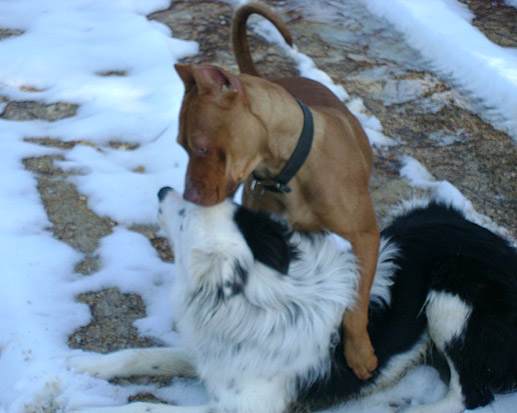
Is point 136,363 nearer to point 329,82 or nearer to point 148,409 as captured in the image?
point 148,409

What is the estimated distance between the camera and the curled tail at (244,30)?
137 inches

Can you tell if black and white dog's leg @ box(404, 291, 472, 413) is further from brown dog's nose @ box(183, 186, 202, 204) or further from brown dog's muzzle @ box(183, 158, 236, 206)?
brown dog's nose @ box(183, 186, 202, 204)

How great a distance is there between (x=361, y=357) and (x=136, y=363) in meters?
0.95

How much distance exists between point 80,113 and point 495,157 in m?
2.75

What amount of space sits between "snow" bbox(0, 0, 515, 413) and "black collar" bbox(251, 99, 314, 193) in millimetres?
888

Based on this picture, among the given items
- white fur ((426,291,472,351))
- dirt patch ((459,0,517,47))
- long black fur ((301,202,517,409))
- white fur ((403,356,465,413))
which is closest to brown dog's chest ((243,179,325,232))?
long black fur ((301,202,517,409))

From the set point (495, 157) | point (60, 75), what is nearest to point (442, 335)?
point (495, 157)

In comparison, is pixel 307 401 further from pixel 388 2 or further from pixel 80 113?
pixel 388 2

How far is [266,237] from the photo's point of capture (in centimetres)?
Result: 253

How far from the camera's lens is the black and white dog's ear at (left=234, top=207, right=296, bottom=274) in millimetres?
2482

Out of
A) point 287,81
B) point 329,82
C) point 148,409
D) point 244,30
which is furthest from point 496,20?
point 148,409

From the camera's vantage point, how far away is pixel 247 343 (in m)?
2.72

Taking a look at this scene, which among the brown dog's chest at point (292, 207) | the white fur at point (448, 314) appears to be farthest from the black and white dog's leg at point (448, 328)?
the brown dog's chest at point (292, 207)

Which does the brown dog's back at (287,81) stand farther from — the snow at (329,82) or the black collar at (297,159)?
the snow at (329,82)
